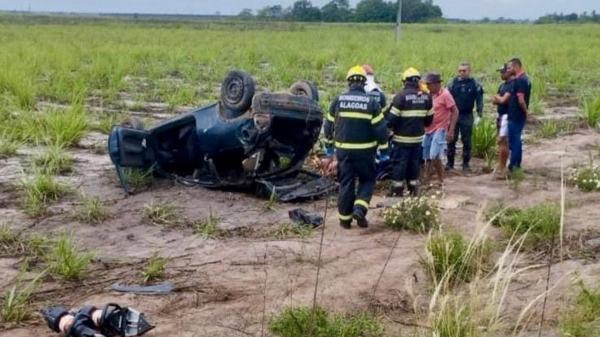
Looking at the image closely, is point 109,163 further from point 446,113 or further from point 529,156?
point 529,156

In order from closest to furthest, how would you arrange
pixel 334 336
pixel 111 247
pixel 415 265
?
pixel 334 336 → pixel 415 265 → pixel 111 247

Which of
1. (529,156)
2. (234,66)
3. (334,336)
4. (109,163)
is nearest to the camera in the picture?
(334,336)

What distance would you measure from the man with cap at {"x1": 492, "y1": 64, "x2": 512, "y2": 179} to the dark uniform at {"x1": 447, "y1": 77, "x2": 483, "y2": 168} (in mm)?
346

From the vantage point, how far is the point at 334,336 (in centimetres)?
475

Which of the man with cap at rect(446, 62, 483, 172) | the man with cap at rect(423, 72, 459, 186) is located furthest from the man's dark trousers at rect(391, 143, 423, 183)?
the man with cap at rect(446, 62, 483, 172)

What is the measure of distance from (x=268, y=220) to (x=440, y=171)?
8.23 ft

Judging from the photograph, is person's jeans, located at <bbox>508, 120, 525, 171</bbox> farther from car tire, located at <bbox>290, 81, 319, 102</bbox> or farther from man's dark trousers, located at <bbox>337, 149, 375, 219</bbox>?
man's dark trousers, located at <bbox>337, 149, 375, 219</bbox>

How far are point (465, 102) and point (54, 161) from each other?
477cm

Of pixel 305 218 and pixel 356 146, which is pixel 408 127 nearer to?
pixel 356 146

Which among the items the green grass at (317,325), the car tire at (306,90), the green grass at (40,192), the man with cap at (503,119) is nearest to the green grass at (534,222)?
the green grass at (317,325)

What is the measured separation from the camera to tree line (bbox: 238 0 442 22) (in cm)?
A: 8431

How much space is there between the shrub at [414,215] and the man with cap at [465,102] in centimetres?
283

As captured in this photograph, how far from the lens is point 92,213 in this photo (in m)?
7.52

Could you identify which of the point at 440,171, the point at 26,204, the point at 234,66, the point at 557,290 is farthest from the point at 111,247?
the point at 234,66
